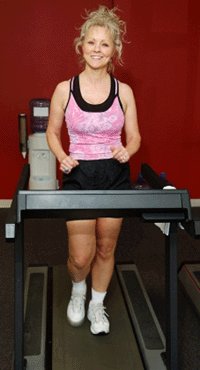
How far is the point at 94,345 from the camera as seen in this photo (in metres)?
2.30

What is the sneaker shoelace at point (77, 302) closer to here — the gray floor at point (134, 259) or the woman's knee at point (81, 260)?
the woman's knee at point (81, 260)

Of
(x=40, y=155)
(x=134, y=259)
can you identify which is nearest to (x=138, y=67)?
(x=40, y=155)

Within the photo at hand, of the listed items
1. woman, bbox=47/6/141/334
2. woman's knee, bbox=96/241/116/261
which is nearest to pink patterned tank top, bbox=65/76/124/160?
woman, bbox=47/6/141/334

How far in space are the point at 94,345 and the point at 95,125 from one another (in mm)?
1011

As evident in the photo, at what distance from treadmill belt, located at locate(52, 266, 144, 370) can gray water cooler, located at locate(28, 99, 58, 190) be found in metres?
1.75

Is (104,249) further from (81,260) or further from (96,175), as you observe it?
(96,175)

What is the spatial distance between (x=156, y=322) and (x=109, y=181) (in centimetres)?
83

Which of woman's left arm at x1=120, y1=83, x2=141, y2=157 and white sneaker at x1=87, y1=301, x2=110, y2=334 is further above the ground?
woman's left arm at x1=120, y1=83, x2=141, y2=157

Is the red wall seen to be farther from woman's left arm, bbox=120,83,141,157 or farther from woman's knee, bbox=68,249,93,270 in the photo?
woman's knee, bbox=68,249,93,270

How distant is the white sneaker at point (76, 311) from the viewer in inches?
96.0

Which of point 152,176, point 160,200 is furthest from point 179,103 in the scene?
point 160,200

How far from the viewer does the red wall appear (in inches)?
161

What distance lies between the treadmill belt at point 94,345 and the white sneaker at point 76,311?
3 centimetres

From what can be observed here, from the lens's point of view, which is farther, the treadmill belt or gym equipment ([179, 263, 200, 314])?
gym equipment ([179, 263, 200, 314])
